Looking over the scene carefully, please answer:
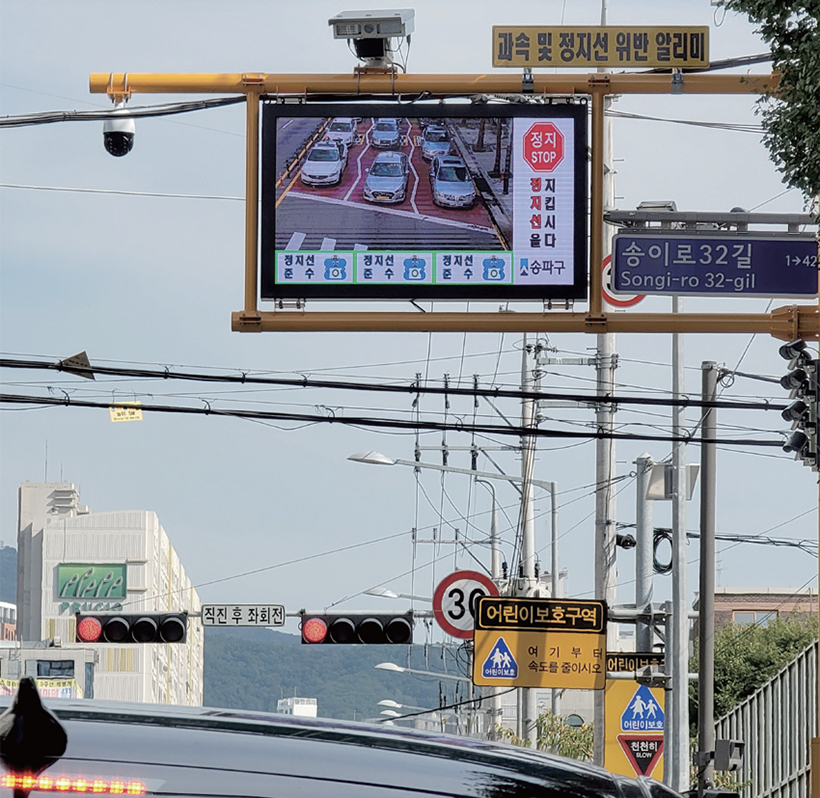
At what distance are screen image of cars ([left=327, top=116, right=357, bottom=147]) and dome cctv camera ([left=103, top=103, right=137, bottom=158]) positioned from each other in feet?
6.29

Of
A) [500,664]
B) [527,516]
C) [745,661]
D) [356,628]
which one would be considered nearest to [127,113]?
[500,664]

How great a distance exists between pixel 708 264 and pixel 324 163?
3.67 m

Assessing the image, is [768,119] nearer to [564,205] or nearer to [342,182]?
[564,205]

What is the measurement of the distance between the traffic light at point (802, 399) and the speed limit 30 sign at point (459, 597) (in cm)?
1140

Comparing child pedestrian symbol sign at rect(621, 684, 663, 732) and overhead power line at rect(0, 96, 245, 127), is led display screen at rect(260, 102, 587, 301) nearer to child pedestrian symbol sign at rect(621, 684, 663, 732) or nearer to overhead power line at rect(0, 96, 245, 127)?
overhead power line at rect(0, 96, 245, 127)

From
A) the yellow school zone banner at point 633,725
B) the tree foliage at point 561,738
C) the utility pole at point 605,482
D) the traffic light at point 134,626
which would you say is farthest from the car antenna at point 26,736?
the tree foliage at point 561,738

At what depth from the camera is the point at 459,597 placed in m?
25.5

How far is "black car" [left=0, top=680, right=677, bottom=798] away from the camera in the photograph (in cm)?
257

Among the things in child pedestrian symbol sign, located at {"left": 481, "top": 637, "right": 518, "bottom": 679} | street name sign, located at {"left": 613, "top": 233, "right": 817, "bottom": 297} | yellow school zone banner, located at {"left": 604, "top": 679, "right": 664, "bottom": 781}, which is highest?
street name sign, located at {"left": 613, "top": 233, "right": 817, "bottom": 297}

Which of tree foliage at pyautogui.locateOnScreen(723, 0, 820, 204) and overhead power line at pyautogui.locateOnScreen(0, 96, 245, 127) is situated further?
overhead power line at pyautogui.locateOnScreen(0, 96, 245, 127)

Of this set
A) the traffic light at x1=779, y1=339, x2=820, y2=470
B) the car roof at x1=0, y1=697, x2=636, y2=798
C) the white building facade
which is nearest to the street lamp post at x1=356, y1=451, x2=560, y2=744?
the traffic light at x1=779, y1=339, x2=820, y2=470

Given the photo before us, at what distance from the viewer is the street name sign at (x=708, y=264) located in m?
13.8

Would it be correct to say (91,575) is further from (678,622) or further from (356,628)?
(678,622)

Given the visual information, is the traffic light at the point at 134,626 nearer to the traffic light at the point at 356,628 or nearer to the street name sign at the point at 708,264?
the traffic light at the point at 356,628
